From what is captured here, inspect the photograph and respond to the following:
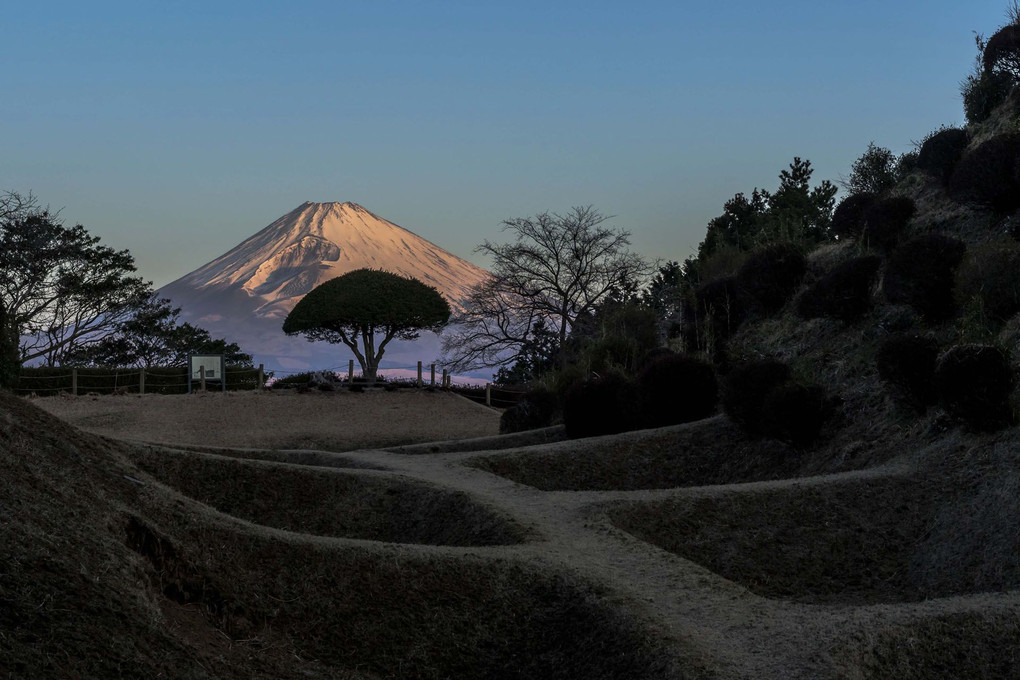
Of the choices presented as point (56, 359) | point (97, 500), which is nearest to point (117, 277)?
point (56, 359)

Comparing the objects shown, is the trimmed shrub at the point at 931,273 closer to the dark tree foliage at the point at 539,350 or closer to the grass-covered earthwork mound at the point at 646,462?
the grass-covered earthwork mound at the point at 646,462

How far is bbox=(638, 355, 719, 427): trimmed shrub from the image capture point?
1702 cm

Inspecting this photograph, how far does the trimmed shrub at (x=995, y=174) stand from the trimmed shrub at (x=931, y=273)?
2577mm

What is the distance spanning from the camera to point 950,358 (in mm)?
12086

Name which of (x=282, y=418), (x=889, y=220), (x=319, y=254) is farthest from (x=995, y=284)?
(x=319, y=254)

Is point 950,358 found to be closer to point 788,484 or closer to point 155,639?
point 788,484

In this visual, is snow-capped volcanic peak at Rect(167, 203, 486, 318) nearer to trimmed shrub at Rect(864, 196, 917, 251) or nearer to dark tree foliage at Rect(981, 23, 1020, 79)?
dark tree foliage at Rect(981, 23, 1020, 79)

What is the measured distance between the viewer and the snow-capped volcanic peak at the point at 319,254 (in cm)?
9825

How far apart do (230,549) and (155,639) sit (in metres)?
2.11

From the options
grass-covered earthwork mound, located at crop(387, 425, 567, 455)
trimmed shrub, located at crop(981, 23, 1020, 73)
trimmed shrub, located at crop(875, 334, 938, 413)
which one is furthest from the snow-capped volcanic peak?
trimmed shrub, located at crop(875, 334, 938, 413)

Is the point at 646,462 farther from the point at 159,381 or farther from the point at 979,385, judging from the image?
the point at 159,381

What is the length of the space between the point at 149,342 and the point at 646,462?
35.7 metres

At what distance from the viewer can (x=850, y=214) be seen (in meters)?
21.2

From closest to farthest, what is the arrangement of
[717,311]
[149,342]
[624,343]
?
[717,311] → [624,343] → [149,342]
